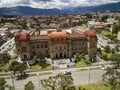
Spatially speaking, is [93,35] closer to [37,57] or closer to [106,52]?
[106,52]

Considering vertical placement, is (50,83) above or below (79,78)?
above

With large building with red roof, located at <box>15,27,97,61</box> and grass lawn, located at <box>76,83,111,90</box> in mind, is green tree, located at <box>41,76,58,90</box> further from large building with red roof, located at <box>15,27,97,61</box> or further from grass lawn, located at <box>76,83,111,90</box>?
large building with red roof, located at <box>15,27,97,61</box>

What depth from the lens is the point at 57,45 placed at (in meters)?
86.9

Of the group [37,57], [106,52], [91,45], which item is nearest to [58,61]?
[37,57]

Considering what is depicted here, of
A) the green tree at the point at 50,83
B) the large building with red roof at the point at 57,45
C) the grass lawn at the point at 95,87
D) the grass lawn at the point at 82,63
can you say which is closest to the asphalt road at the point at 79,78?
the grass lawn at the point at 95,87

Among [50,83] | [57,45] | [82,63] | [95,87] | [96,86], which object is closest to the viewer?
[50,83]

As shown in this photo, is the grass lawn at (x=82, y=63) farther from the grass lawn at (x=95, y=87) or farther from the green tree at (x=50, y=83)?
the green tree at (x=50, y=83)

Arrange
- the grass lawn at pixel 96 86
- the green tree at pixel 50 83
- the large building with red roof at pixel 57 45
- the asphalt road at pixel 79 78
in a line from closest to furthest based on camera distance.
Answer: the green tree at pixel 50 83 < the grass lawn at pixel 96 86 < the asphalt road at pixel 79 78 < the large building with red roof at pixel 57 45

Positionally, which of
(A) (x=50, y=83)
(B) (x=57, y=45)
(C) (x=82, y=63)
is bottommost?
(C) (x=82, y=63)

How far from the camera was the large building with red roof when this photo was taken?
86.2 m

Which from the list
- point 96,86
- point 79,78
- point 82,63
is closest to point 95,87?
point 96,86

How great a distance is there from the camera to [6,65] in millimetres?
81562

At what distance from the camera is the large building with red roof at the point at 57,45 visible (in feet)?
283

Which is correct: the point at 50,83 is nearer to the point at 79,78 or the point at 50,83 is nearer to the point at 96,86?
the point at 79,78
